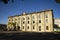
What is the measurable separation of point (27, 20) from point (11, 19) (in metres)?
14.0

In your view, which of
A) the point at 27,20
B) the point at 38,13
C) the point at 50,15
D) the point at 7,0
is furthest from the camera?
the point at 27,20

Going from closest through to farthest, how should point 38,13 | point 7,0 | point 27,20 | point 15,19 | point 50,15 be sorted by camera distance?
point 7,0
point 50,15
point 38,13
point 27,20
point 15,19

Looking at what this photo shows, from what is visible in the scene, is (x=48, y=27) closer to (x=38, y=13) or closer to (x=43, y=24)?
(x=43, y=24)

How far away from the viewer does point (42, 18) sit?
5675 cm

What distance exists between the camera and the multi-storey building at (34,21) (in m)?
54.3

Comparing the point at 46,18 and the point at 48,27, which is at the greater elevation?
the point at 46,18

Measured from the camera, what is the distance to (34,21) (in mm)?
60281

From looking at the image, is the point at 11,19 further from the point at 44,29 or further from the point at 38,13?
the point at 44,29

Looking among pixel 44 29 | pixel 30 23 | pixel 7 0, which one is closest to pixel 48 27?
pixel 44 29

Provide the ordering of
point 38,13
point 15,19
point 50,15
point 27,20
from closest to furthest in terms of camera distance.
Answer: point 50,15 < point 38,13 < point 27,20 < point 15,19

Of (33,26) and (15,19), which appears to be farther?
(15,19)

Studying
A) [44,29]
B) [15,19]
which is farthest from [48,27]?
[15,19]

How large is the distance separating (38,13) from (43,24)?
6.14 metres

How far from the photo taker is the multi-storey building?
54.3m
